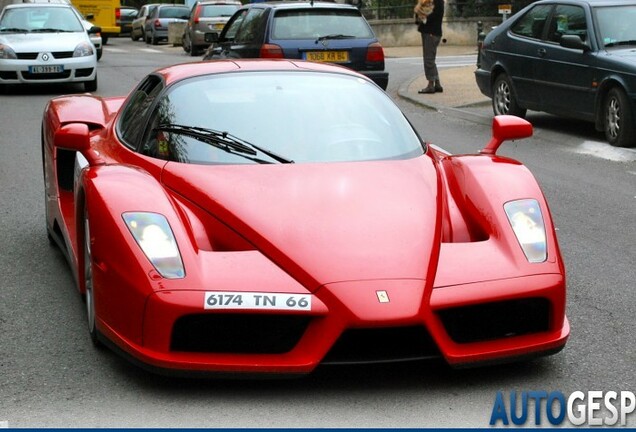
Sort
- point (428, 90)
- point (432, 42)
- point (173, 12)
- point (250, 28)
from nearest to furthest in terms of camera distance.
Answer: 1. point (250, 28)
2. point (428, 90)
3. point (432, 42)
4. point (173, 12)

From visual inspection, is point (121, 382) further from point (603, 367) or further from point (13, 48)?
point (13, 48)

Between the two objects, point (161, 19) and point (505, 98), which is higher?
point (505, 98)

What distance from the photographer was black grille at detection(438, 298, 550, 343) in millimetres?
4922

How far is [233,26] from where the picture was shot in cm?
1852

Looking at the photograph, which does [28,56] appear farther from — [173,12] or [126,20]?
[126,20]

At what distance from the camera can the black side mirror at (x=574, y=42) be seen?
13922mm

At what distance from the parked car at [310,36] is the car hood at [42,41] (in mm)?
3965

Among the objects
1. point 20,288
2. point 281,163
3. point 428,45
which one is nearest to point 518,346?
point 281,163

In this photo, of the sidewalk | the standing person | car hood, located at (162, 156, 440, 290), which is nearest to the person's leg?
the standing person

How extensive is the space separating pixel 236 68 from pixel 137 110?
589mm

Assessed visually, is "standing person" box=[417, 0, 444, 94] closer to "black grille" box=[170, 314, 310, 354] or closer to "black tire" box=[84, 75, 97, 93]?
"black tire" box=[84, 75, 97, 93]

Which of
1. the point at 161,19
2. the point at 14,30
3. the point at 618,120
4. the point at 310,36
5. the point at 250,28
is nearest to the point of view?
the point at 618,120

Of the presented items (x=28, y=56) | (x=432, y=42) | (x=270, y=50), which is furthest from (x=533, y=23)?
(x=28, y=56)

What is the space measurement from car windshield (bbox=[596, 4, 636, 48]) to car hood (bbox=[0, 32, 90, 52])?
9936 millimetres
